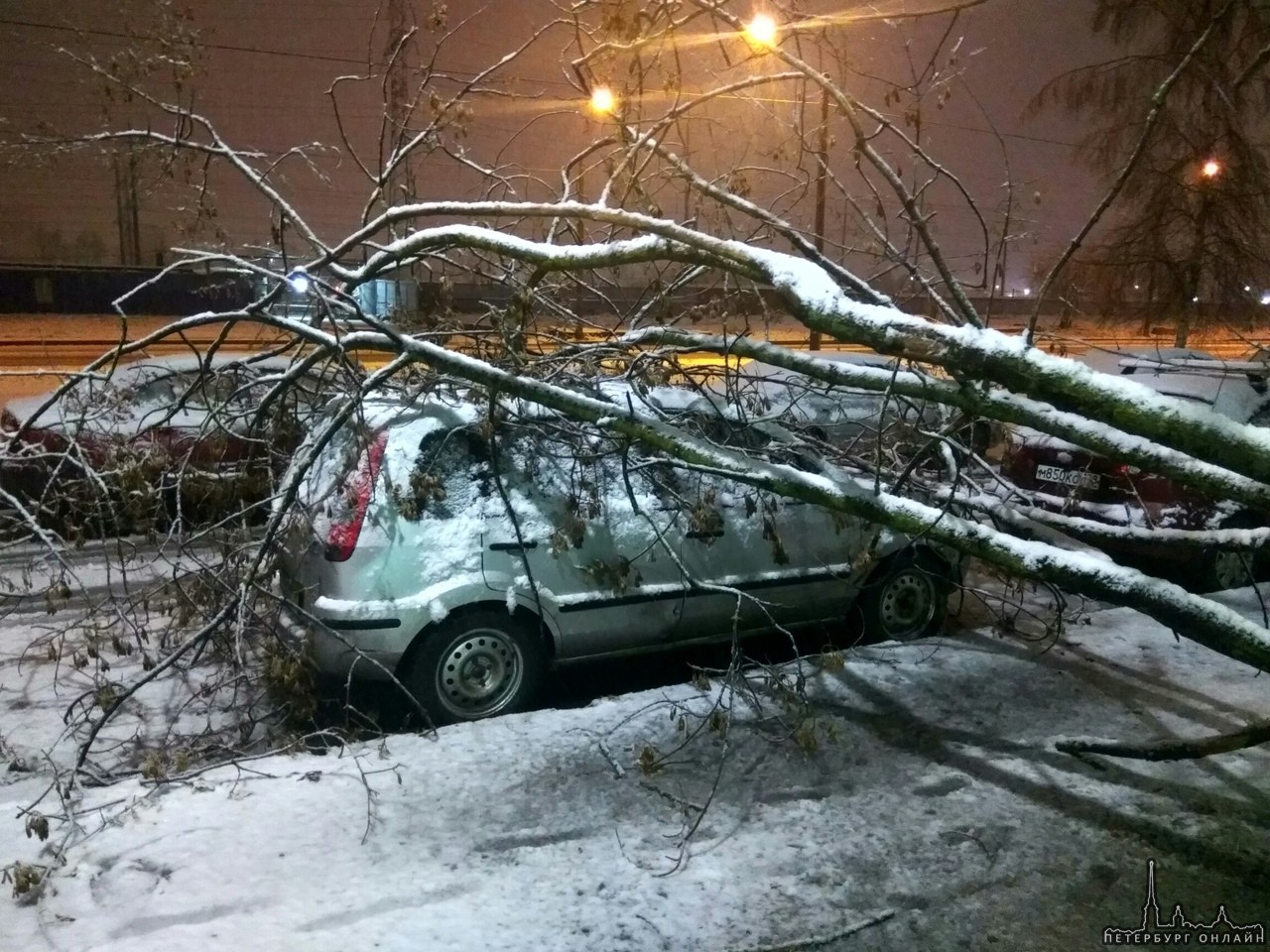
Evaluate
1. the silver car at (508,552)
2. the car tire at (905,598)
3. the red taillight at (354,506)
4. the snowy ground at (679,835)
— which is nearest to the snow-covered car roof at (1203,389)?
the car tire at (905,598)

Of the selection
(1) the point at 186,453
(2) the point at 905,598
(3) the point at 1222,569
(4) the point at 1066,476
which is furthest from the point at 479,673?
(3) the point at 1222,569

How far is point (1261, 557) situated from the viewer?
7.58 metres

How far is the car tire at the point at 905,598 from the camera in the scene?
5.88 metres

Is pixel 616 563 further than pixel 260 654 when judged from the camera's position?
No

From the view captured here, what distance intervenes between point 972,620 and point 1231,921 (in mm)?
3516

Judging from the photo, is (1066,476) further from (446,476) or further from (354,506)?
(354,506)

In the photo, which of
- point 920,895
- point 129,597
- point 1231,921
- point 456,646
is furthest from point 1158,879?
point 129,597

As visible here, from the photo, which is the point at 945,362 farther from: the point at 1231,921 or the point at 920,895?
the point at 1231,921

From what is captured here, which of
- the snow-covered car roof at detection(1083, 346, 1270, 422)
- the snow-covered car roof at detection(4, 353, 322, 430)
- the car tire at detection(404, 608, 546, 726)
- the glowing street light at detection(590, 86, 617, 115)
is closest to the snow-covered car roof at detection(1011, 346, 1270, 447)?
the snow-covered car roof at detection(1083, 346, 1270, 422)

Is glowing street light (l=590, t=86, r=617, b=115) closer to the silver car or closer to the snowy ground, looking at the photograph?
the silver car

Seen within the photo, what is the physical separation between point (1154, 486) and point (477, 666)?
527cm

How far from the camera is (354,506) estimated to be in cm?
449

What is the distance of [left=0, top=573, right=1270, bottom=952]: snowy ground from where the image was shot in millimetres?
3107

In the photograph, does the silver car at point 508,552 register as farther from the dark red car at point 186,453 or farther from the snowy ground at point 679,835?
the dark red car at point 186,453
